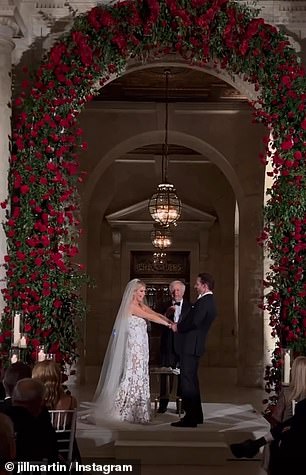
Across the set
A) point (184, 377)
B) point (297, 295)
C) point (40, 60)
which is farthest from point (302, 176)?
point (40, 60)

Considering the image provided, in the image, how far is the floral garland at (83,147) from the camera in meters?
9.31

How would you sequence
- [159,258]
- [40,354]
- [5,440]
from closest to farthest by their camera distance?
[5,440]
[40,354]
[159,258]

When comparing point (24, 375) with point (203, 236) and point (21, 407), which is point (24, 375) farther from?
point (203, 236)

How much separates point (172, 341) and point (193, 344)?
1.78 meters

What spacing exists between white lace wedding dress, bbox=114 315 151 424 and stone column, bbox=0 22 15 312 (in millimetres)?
1795

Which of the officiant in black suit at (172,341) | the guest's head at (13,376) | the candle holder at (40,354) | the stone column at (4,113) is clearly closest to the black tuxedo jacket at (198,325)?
the officiant in black suit at (172,341)

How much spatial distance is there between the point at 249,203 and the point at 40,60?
746 cm

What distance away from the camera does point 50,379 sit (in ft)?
19.5

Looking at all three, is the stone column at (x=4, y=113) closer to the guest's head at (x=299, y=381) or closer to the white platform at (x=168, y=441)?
the white platform at (x=168, y=441)

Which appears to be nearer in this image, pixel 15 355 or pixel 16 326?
pixel 15 355

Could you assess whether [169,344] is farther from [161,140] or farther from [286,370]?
[161,140]

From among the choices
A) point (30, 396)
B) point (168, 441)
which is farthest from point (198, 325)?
point (30, 396)

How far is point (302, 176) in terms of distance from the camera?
9422 millimetres

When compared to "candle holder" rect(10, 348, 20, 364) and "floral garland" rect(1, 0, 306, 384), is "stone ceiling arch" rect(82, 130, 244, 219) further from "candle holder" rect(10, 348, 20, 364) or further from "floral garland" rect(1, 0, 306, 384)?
"candle holder" rect(10, 348, 20, 364)
